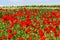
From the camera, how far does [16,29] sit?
19.4ft

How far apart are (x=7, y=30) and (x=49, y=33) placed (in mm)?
1064

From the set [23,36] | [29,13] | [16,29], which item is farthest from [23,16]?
[23,36]

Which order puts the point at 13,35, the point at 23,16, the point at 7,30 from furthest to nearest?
the point at 23,16 < the point at 7,30 < the point at 13,35

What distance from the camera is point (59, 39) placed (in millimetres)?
5258

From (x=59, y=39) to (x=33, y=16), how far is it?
2041mm

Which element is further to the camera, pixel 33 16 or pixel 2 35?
pixel 33 16

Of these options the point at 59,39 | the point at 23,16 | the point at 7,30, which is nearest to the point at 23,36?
the point at 7,30

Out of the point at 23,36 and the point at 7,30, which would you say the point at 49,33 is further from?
the point at 7,30

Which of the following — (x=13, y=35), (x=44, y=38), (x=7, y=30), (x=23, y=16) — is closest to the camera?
(x=44, y=38)

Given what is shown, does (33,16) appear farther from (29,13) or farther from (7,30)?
(7,30)

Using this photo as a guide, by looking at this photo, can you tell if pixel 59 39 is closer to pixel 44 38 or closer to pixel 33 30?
pixel 44 38

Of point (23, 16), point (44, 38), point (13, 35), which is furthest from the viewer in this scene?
point (23, 16)

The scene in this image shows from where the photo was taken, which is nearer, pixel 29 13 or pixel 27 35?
pixel 27 35

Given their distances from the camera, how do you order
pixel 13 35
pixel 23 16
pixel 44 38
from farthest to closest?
1. pixel 23 16
2. pixel 13 35
3. pixel 44 38
